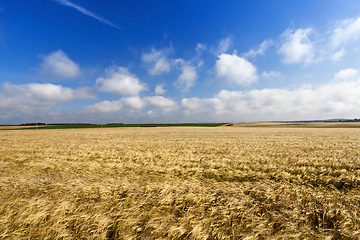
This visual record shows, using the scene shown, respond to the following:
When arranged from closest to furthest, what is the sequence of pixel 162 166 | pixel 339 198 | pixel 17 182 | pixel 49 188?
pixel 339 198, pixel 49 188, pixel 17 182, pixel 162 166

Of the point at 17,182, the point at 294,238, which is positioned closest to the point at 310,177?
the point at 294,238

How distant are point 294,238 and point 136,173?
6.25m

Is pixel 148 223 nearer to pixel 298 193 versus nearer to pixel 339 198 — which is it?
pixel 298 193

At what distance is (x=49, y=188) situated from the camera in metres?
5.31

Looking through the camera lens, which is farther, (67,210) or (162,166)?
(162,166)

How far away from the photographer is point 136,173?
7.23m

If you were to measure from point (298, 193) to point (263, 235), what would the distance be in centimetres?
264

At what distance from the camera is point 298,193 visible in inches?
185

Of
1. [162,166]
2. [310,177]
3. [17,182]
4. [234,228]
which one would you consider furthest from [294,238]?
[17,182]

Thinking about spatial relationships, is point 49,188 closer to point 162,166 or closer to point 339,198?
point 162,166

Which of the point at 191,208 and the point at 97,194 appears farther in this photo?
the point at 97,194

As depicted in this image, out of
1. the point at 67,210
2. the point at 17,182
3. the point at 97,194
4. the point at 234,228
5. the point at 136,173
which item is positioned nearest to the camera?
the point at 234,228

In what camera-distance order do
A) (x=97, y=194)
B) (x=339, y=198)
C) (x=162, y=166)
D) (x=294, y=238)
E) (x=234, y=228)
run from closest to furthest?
(x=294, y=238) < (x=234, y=228) < (x=339, y=198) < (x=97, y=194) < (x=162, y=166)

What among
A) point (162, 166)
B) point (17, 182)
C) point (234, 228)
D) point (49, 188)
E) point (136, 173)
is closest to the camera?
point (234, 228)
